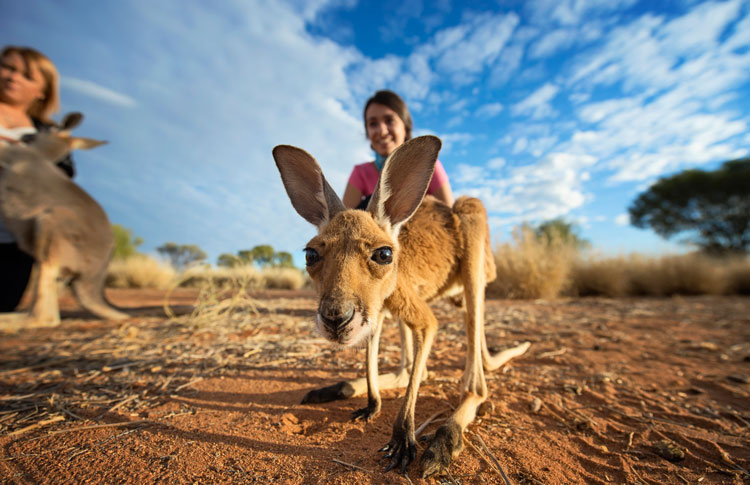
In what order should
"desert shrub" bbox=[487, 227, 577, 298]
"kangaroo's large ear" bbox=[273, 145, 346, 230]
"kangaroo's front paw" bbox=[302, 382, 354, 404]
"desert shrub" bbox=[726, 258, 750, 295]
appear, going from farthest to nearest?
"desert shrub" bbox=[726, 258, 750, 295] → "desert shrub" bbox=[487, 227, 577, 298] → "kangaroo's front paw" bbox=[302, 382, 354, 404] → "kangaroo's large ear" bbox=[273, 145, 346, 230]

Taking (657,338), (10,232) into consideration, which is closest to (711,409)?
(657,338)

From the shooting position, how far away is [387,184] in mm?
2043

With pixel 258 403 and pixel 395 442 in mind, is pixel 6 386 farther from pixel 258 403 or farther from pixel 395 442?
pixel 395 442

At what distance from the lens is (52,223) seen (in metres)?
4.73

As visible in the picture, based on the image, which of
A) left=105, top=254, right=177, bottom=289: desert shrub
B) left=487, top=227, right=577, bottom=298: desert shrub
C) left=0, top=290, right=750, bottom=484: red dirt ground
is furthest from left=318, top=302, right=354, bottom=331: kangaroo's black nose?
left=105, top=254, right=177, bottom=289: desert shrub

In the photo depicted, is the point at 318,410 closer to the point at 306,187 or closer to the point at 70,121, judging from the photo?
the point at 306,187

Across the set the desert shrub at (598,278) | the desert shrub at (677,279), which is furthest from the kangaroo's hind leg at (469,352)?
the desert shrub at (677,279)

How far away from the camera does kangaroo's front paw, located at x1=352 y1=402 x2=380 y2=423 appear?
2041 millimetres

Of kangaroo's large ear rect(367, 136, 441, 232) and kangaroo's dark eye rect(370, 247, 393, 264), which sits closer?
kangaroo's dark eye rect(370, 247, 393, 264)

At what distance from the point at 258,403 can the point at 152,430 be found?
1.97 ft

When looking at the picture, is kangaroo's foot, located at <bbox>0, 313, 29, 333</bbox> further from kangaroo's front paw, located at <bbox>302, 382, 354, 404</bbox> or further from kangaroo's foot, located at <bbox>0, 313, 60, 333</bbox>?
kangaroo's front paw, located at <bbox>302, 382, 354, 404</bbox>

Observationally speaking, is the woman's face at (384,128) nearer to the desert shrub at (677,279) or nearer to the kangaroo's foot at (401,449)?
the kangaroo's foot at (401,449)

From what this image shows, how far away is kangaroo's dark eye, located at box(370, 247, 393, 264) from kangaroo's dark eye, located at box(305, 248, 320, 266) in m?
0.31

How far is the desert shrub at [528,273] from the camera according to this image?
339 inches
